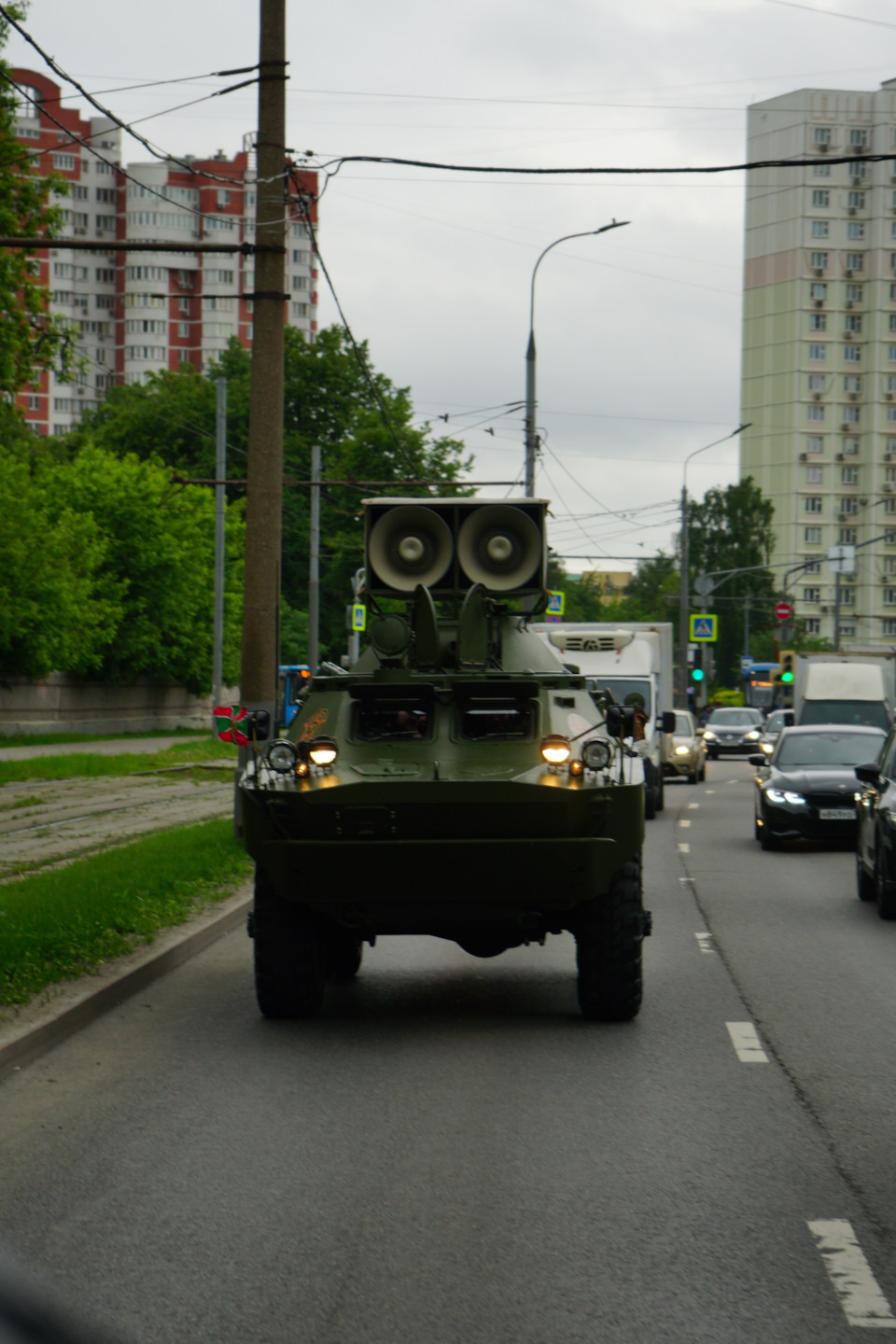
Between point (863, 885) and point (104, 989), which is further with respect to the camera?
point (863, 885)

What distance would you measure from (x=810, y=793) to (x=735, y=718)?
38121 millimetres

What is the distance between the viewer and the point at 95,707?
47281 millimetres

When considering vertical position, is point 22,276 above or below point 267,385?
above

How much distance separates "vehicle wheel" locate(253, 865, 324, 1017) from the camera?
859 cm

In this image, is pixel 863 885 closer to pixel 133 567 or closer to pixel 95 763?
pixel 95 763

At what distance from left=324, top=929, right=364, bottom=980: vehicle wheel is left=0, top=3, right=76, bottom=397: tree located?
1652cm

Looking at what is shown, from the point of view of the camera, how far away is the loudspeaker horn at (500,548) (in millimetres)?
10711

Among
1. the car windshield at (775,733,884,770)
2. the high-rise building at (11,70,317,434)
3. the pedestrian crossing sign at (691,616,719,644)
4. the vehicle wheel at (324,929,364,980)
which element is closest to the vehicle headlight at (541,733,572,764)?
the vehicle wheel at (324,929,364,980)

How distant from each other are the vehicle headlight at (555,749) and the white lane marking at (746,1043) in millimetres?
1586

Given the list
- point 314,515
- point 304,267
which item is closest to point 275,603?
point 314,515

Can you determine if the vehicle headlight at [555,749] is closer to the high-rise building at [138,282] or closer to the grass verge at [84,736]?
the grass verge at [84,736]

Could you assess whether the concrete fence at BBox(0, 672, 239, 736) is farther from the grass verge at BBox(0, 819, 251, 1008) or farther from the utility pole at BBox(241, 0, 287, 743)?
the utility pole at BBox(241, 0, 287, 743)

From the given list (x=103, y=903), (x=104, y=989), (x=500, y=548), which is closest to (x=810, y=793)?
(x=500, y=548)

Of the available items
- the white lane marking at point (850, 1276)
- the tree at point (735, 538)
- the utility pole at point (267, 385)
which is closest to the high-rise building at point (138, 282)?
the tree at point (735, 538)
